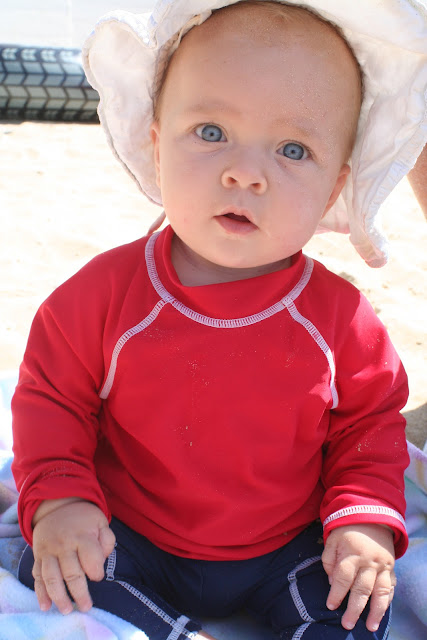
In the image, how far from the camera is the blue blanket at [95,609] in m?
1.40

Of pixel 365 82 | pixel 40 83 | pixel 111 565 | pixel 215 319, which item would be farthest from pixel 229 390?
pixel 40 83

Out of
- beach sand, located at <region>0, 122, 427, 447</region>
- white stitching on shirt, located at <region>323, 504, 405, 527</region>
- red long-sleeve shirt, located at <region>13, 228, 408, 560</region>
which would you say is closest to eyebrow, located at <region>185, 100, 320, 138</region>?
red long-sleeve shirt, located at <region>13, 228, 408, 560</region>

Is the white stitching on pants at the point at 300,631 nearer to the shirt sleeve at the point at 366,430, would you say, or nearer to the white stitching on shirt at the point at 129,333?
the shirt sleeve at the point at 366,430

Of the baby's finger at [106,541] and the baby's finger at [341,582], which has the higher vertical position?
the baby's finger at [341,582]

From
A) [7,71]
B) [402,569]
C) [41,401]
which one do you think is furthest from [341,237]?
[7,71]

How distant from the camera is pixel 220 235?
147cm

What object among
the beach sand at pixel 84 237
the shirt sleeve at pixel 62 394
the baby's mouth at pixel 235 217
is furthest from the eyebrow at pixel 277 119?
the beach sand at pixel 84 237

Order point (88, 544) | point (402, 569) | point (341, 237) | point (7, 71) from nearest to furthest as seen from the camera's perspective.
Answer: point (88, 544) → point (402, 569) → point (341, 237) → point (7, 71)

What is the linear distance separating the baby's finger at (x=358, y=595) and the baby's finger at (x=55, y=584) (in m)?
0.55

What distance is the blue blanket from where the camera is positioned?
140 cm

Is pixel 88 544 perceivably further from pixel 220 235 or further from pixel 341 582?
pixel 220 235

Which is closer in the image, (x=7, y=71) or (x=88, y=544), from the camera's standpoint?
(x=88, y=544)

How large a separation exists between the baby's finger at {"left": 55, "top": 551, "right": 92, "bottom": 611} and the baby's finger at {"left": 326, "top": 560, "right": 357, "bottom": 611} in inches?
19.3

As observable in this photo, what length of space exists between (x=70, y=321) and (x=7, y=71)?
4.13 metres
